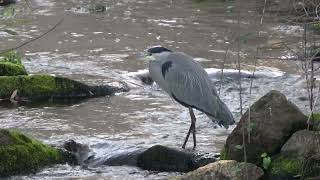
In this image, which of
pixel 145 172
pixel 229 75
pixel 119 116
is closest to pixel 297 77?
pixel 229 75

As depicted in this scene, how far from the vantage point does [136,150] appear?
20.7ft

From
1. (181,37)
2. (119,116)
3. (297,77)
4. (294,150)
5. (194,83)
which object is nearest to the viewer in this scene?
(294,150)

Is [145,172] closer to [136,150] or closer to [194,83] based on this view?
[136,150]

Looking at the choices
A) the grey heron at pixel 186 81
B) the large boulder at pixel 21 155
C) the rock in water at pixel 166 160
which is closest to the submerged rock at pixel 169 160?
the rock in water at pixel 166 160

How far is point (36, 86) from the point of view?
8680mm

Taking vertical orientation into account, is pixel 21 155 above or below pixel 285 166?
below

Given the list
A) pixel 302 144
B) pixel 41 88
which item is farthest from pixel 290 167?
pixel 41 88

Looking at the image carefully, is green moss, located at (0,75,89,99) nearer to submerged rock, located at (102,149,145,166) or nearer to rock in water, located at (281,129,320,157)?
submerged rock, located at (102,149,145,166)

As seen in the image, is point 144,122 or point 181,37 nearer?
point 144,122

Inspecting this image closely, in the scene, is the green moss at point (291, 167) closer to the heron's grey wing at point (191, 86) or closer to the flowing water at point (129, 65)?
the flowing water at point (129, 65)

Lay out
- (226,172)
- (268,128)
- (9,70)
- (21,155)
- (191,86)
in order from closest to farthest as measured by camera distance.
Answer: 1. (226,172)
2. (268,128)
3. (21,155)
4. (191,86)
5. (9,70)

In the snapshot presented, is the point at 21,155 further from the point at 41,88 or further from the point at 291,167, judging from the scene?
the point at 41,88

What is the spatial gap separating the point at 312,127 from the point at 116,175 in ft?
5.32

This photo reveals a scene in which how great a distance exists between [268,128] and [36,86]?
3875 mm
